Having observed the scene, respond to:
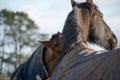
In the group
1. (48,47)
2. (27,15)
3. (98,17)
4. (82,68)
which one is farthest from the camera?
(27,15)

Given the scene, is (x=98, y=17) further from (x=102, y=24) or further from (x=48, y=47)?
(x=48, y=47)

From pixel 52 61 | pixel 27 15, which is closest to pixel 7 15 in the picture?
pixel 27 15

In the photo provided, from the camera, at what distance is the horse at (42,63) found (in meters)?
4.79

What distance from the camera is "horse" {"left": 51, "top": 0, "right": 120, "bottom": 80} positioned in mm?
3129

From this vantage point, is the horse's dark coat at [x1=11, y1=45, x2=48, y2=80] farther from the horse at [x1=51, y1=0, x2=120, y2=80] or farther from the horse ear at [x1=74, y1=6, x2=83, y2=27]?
the horse ear at [x1=74, y1=6, x2=83, y2=27]

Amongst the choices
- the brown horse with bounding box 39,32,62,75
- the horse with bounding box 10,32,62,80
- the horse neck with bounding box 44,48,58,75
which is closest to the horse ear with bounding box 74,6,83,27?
the horse with bounding box 10,32,62,80

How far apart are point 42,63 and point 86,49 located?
1.22m

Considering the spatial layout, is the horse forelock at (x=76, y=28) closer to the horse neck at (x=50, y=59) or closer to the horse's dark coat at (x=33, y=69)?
the horse's dark coat at (x=33, y=69)

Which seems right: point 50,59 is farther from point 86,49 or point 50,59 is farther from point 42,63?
point 86,49

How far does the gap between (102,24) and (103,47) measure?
0.70 ft

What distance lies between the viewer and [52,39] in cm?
505

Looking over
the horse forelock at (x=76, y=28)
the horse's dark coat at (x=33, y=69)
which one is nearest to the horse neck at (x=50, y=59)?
the horse's dark coat at (x=33, y=69)

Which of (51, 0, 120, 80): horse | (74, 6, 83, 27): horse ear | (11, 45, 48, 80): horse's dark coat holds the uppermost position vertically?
(74, 6, 83, 27): horse ear

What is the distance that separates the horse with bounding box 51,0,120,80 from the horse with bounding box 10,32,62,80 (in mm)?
582
